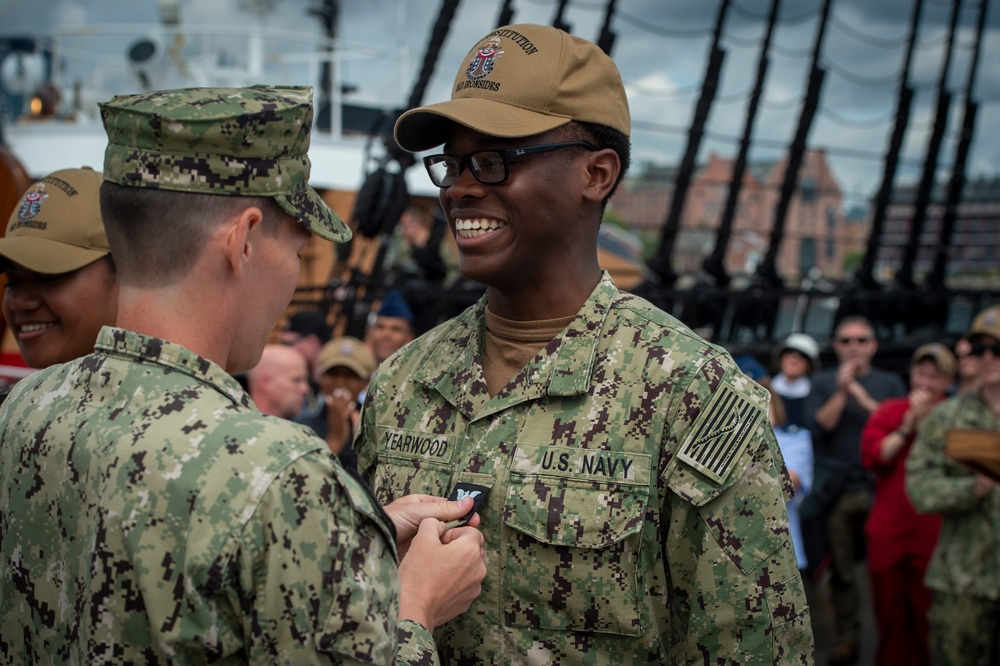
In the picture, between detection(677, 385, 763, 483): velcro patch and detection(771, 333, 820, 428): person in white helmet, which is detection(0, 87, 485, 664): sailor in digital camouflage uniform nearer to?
detection(677, 385, 763, 483): velcro patch

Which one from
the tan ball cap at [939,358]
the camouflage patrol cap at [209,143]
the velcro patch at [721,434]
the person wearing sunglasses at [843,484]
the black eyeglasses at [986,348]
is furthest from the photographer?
the person wearing sunglasses at [843,484]

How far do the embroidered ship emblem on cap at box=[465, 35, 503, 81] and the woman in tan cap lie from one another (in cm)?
85

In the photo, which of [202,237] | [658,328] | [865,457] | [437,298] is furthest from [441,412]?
[437,298]

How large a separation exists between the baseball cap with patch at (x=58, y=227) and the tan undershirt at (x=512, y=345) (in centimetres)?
82

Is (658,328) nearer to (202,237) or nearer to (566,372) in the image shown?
(566,372)

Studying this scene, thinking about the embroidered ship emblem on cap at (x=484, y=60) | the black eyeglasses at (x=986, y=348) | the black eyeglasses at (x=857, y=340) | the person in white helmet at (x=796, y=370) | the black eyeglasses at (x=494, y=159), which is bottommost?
the person in white helmet at (x=796, y=370)

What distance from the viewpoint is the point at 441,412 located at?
2184mm

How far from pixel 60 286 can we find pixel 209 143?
3.32 ft

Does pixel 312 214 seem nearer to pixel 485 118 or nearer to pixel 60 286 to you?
pixel 485 118

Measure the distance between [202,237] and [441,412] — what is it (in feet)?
2.76

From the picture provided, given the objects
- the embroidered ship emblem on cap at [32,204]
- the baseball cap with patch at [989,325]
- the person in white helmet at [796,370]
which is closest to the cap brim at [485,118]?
the embroidered ship emblem on cap at [32,204]

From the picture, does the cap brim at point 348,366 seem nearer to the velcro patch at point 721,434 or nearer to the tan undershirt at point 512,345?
the tan undershirt at point 512,345

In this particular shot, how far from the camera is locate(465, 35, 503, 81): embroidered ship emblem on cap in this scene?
2.12m

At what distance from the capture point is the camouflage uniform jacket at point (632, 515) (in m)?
1.92
